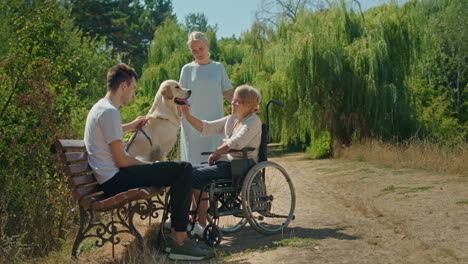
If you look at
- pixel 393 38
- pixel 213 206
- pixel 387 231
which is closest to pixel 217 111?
pixel 213 206

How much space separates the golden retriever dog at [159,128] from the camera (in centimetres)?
477

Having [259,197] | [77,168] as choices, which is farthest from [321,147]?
[77,168]

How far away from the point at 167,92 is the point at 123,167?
0.91 meters

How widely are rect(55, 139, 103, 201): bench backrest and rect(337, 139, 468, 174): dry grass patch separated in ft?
23.1

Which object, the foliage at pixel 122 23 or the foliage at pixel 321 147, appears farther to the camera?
the foliage at pixel 122 23

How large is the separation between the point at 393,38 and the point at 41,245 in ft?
43.8

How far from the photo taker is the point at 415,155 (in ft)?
37.4

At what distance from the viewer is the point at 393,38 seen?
52.3 ft

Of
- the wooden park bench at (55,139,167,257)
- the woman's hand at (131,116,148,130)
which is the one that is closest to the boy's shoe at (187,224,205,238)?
the wooden park bench at (55,139,167,257)

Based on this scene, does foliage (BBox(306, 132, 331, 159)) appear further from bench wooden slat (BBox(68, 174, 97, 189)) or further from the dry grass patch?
bench wooden slat (BBox(68, 174, 97, 189))

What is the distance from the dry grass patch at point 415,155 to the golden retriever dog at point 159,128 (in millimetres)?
6301

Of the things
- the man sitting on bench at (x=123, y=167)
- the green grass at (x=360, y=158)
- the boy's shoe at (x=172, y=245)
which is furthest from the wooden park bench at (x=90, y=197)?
the green grass at (x=360, y=158)

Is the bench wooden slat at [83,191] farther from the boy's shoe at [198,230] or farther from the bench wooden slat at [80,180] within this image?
the boy's shoe at [198,230]

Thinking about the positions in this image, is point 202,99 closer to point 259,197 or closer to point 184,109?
point 184,109
